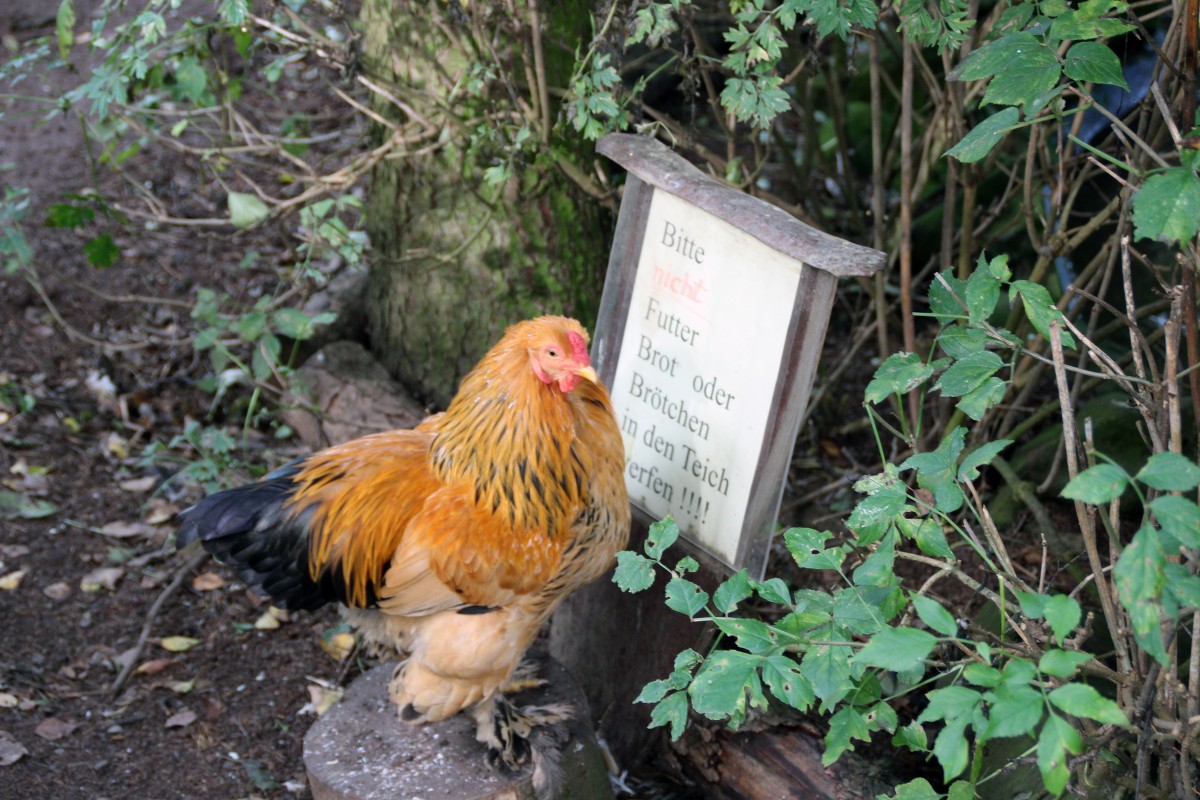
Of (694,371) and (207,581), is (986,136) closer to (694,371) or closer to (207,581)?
(694,371)

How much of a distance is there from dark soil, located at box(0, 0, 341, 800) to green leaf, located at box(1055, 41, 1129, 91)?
3.11m

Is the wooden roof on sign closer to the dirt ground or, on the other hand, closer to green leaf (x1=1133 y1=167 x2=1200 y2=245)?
green leaf (x1=1133 y1=167 x2=1200 y2=245)

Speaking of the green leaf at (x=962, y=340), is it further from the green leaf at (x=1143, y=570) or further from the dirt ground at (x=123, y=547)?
the dirt ground at (x=123, y=547)

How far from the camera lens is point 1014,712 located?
5.51 feet

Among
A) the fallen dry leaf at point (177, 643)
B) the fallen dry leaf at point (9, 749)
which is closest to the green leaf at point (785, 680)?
the fallen dry leaf at point (9, 749)

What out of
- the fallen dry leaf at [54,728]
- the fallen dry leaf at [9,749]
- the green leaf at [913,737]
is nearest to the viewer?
the green leaf at [913,737]

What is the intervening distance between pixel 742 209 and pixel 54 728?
2858 mm

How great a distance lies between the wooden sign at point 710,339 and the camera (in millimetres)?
2955

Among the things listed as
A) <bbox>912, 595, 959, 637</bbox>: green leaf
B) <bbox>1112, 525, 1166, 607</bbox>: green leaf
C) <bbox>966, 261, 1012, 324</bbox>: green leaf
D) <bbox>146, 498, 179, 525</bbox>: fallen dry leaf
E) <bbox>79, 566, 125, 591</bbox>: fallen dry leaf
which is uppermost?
<bbox>966, 261, 1012, 324</bbox>: green leaf

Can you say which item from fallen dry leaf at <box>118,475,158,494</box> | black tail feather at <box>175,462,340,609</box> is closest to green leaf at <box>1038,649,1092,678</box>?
black tail feather at <box>175,462,340,609</box>

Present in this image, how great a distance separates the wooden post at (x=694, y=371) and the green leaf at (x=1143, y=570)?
1.15 meters

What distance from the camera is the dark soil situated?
3742 mm

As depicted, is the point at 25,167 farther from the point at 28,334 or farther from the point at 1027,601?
the point at 1027,601

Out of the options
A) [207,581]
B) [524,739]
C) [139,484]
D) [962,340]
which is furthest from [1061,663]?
[139,484]
